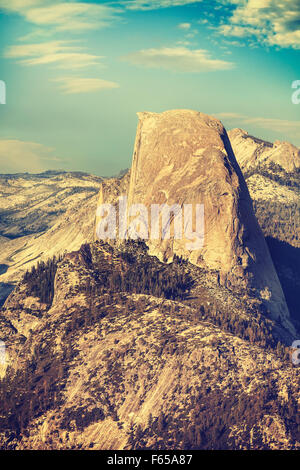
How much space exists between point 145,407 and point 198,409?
12823 millimetres

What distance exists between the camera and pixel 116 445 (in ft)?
604

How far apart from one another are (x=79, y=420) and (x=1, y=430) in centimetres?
1951

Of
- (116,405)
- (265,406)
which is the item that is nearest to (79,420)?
(116,405)

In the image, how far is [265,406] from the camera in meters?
189

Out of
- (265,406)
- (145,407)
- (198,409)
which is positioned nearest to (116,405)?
(145,407)

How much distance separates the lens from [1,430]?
194 m
